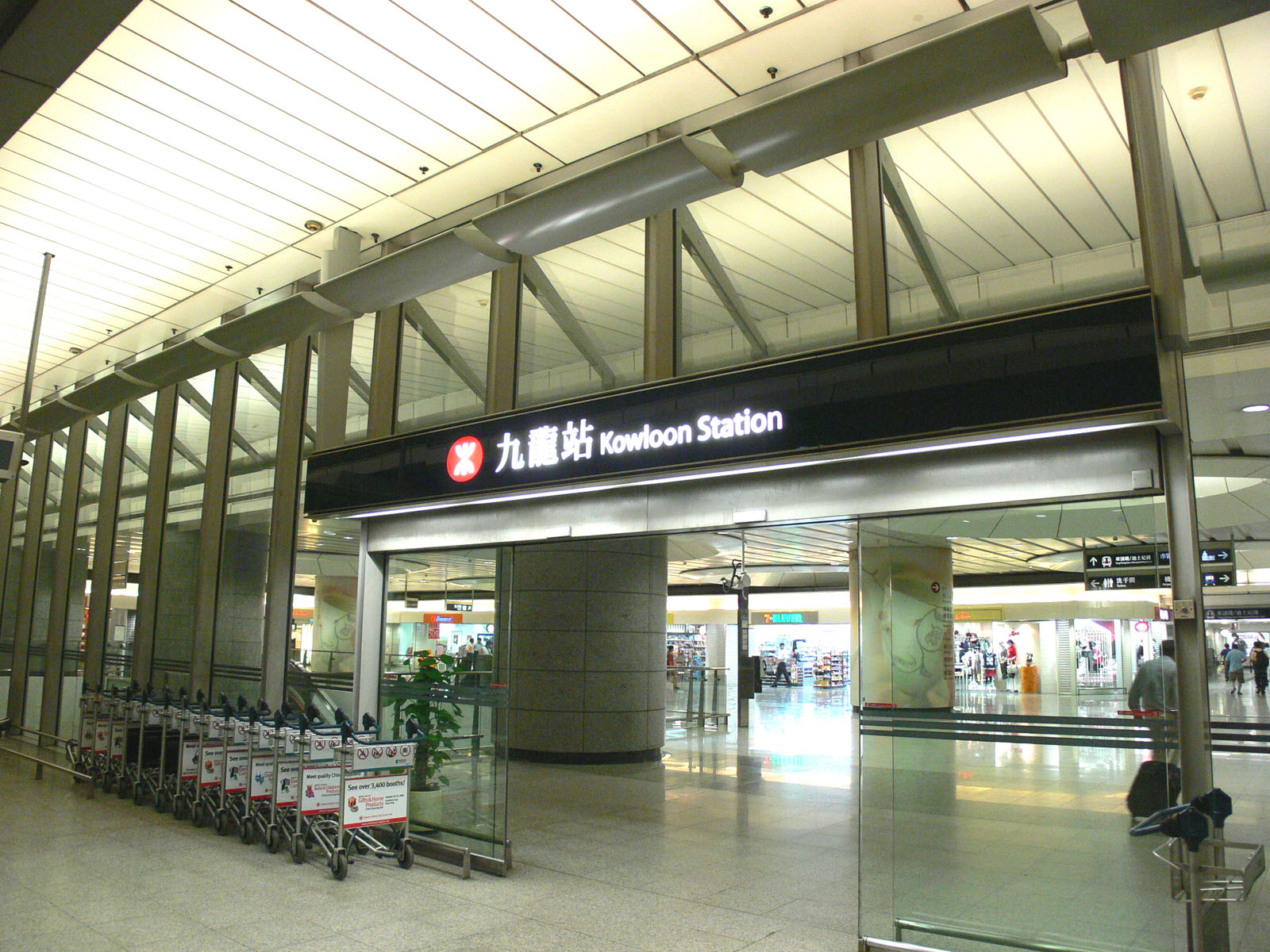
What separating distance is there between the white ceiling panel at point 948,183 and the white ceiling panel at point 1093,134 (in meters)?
0.50

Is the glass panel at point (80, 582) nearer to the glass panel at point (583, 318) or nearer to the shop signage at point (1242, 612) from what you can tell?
the glass panel at point (583, 318)

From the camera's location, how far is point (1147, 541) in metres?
4.21

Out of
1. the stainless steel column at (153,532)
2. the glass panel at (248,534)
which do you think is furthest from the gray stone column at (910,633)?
the stainless steel column at (153,532)

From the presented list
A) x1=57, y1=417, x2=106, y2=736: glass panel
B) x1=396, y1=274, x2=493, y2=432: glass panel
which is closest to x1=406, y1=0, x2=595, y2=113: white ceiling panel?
x1=396, y1=274, x2=493, y2=432: glass panel

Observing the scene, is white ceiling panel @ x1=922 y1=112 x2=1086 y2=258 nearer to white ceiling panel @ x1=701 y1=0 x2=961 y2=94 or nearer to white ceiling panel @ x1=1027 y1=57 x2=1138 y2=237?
white ceiling panel @ x1=1027 y1=57 x2=1138 y2=237

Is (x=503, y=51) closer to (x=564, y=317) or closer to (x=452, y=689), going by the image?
(x=564, y=317)

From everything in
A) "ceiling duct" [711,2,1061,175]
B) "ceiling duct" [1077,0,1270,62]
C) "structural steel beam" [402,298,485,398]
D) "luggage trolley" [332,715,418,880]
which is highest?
"structural steel beam" [402,298,485,398]

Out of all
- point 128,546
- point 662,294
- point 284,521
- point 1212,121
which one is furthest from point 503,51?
point 128,546

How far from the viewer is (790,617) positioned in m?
29.2

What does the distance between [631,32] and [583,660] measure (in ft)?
25.6

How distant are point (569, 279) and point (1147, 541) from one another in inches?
184

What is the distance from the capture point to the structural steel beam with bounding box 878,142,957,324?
209 inches

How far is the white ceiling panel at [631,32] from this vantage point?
502cm

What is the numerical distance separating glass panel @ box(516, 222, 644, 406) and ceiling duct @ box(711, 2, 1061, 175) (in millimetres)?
2853
